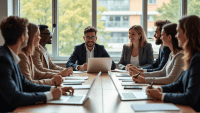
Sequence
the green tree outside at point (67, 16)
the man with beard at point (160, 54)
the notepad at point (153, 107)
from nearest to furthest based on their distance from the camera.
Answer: the notepad at point (153, 107) < the man with beard at point (160, 54) < the green tree outside at point (67, 16)

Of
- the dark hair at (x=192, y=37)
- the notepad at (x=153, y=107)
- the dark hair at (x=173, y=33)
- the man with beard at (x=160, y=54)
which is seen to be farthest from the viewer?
the man with beard at (x=160, y=54)

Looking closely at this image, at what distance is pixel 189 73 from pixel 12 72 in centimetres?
124

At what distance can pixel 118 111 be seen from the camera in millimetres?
1255

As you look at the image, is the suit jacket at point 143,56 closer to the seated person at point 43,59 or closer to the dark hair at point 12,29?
the seated person at point 43,59

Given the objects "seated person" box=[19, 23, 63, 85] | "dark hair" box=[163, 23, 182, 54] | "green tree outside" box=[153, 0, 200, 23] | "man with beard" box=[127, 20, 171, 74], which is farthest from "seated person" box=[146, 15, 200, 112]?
"green tree outside" box=[153, 0, 200, 23]

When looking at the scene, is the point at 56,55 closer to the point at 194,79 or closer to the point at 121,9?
the point at 121,9

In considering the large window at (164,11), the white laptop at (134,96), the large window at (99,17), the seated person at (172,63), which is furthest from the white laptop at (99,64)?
the large window at (164,11)

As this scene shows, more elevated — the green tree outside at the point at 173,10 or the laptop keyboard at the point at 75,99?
the green tree outside at the point at 173,10

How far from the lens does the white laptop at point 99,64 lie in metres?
2.87

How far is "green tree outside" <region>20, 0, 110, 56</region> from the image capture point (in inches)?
191

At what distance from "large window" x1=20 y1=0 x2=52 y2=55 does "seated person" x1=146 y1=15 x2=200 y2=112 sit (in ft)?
12.3

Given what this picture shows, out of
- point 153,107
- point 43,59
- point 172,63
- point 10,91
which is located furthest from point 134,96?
point 43,59

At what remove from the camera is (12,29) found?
1381 millimetres

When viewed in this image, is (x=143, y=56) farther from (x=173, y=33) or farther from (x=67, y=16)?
(x=67, y=16)
